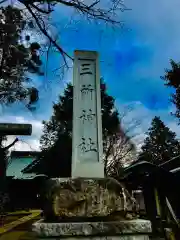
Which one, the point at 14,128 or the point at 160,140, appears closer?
the point at 14,128

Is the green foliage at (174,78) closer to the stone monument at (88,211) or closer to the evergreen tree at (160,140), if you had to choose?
the stone monument at (88,211)

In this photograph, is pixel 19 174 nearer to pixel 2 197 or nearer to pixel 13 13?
pixel 2 197

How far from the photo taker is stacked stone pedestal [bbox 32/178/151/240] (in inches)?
84.5

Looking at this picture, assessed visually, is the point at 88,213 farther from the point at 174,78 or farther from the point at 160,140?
the point at 160,140

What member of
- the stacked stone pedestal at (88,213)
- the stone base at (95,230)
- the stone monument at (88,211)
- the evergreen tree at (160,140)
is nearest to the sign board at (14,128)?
the stone monument at (88,211)

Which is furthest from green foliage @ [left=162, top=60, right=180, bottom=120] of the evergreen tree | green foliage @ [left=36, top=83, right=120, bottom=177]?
the evergreen tree

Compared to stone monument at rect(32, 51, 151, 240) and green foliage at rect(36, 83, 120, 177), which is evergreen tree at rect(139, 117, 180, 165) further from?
stone monument at rect(32, 51, 151, 240)

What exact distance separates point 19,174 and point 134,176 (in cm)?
2112

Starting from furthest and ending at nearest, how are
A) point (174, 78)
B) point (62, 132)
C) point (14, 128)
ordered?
point (62, 132), point (174, 78), point (14, 128)

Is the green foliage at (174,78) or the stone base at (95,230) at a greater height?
the green foliage at (174,78)

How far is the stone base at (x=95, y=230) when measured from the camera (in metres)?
2.12

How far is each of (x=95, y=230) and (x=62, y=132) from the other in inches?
671

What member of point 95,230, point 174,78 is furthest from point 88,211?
point 174,78

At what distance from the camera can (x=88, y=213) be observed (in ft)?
7.52
